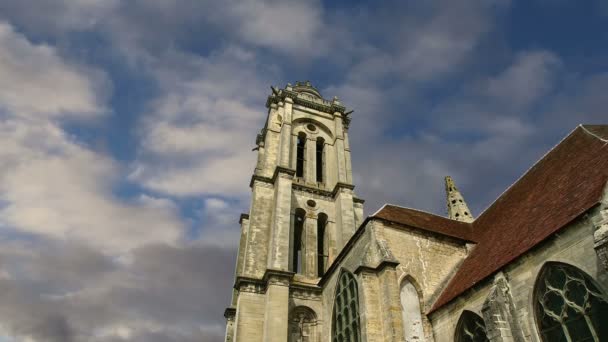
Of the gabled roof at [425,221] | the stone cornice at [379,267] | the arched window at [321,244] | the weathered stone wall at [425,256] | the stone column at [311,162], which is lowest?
the stone cornice at [379,267]

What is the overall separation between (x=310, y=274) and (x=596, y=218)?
43.3 feet

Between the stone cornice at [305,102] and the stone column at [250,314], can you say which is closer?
the stone column at [250,314]

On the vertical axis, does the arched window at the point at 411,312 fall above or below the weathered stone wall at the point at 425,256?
below

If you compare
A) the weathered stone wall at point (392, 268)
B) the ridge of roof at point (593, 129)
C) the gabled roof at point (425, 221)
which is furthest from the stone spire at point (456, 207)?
the ridge of roof at point (593, 129)

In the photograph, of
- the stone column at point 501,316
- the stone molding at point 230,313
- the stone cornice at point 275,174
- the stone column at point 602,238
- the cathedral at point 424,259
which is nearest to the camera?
the stone column at point 602,238

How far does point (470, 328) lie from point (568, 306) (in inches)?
123

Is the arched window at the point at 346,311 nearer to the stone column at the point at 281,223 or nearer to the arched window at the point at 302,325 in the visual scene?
the arched window at the point at 302,325

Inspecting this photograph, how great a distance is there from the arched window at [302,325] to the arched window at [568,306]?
390 inches

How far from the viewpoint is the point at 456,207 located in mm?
22109

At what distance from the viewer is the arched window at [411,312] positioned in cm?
1181

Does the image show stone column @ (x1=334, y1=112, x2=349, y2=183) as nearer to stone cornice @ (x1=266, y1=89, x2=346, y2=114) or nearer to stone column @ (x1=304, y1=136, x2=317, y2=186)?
stone cornice @ (x1=266, y1=89, x2=346, y2=114)

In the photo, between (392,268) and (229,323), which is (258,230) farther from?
(392,268)

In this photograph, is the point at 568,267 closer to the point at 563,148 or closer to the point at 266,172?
the point at 563,148

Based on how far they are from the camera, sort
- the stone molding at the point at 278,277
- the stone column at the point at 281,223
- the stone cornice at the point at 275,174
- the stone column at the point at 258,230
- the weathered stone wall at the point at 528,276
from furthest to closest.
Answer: the stone cornice at the point at 275,174 → the stone column at the point at 258,230 → the stone column at the point at 281,223 → the stone molding at the point at 278,277 → the weathered stone wall at the point at 528,276
